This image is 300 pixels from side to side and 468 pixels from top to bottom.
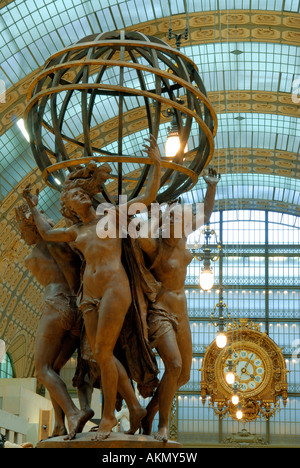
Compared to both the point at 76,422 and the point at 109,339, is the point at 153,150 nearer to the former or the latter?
the point at 109,339

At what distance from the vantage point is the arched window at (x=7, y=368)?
34875 mm

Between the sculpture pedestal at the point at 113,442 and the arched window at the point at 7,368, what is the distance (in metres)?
30.0

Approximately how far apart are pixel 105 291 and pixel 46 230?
2.90 feet

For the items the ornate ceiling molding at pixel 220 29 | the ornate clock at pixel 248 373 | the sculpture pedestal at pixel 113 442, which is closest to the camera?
the sculpture pedestal at pixel 113 442

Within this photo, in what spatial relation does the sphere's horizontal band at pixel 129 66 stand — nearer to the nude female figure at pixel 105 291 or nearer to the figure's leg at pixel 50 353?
the nude female figure at pixel 105 291

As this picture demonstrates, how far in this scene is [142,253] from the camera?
6.12 m

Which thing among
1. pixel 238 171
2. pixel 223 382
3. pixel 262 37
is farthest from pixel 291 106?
pixel 223 382

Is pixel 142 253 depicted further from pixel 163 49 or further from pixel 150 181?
pixel 163 49

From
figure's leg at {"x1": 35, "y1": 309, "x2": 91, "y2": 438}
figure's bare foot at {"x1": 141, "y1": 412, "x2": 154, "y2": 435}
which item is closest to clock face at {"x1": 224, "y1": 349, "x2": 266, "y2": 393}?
figure's bare foot at {"x1": 141, "y1": 412, "x2": 154, "y2": 435}

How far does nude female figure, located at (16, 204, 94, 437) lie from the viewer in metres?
5.97

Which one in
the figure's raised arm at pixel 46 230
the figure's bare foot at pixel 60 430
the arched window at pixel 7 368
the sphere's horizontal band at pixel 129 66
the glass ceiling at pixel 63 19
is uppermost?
the glass ceiling at pixel 63 19

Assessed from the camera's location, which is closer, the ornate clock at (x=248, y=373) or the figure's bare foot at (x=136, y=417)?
the figure's bare foot at (x=136, y=417)

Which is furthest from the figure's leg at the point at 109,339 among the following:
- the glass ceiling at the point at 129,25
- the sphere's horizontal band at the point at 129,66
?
the glass ceiling at the point at 129,25

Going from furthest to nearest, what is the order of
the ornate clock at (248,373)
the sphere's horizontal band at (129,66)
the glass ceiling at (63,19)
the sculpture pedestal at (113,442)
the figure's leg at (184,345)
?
the ornate clock at (248,373), the glass ceiling at (63,19), the figure's leg at (184,345), the sphere's horizontal band at (129,66), the sculpture pedestal at (113,442)
